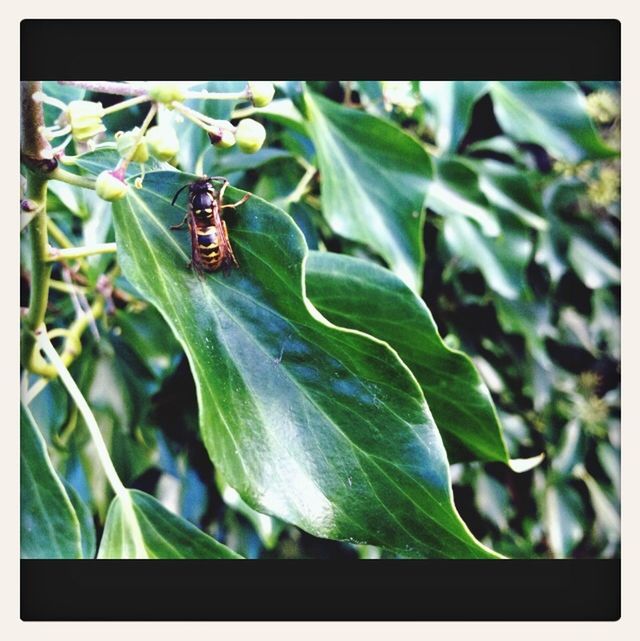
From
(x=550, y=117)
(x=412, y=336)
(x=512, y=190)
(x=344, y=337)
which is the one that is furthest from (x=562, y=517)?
(x=344, y=337)

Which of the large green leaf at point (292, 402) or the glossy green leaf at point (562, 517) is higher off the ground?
the large green leaf at point (292, 402)

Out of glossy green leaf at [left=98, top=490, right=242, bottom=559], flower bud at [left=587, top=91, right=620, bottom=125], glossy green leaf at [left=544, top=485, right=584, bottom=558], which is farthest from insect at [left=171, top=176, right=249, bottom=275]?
glossy green leaf at [left=544, top=485, right=584, bottom=558]

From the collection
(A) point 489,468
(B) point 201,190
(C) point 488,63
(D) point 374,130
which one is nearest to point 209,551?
(B) point 201,190

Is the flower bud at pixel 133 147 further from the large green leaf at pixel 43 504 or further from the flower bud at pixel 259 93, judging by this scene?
the large green leaf at pixel 43 504

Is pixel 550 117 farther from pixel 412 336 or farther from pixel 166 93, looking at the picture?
pixel 166 93

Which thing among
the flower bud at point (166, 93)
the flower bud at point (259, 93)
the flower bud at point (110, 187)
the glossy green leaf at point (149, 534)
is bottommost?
the glossy green leaf at point (149, 534)

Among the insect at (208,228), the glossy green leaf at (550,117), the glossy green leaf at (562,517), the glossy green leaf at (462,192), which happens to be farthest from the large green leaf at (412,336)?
the glossy green leaf at (562,517)

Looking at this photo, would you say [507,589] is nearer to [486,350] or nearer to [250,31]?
[486,350]
